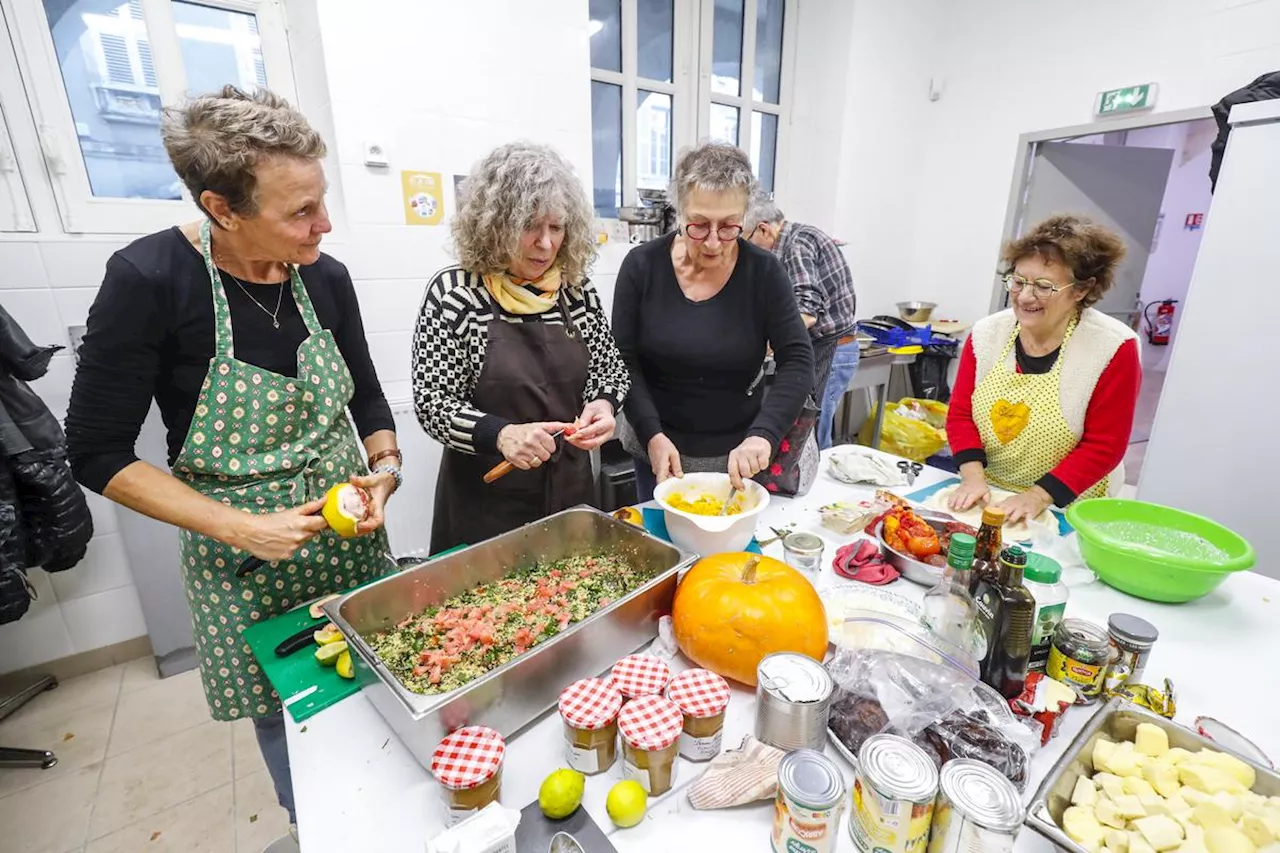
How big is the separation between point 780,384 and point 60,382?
8.21ft

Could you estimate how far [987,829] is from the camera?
630 mm

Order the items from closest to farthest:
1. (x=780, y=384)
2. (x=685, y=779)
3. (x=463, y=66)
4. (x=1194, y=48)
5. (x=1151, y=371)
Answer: (x=685, y=779) → (x=780, y=384) → (x=463, y=66) → (x=1194, y=48) → (x=1151, y=371)

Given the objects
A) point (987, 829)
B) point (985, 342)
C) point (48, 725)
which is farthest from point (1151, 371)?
point (48, 725)

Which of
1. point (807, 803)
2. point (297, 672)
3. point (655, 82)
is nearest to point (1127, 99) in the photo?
point (655, 82)

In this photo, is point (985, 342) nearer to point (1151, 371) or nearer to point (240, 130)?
point (240, 130)

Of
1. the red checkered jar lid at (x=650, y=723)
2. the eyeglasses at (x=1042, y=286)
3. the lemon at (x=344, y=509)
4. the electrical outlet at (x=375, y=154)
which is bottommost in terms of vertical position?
the red checkered jar lid at (x=650, y=723)

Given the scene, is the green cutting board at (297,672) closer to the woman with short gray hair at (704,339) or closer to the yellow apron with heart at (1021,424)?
the woman with short gray hair at (704,339)

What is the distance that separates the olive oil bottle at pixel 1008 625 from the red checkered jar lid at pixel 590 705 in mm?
584

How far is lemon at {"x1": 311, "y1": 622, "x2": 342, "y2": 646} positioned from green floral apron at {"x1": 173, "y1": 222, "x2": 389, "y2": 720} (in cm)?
27

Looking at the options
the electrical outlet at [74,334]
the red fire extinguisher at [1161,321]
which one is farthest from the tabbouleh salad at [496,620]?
the red fire extinguisher at [1161,321]

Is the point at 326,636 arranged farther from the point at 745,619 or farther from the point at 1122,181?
the point at 1122,181

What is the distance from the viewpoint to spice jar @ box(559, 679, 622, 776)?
817 millimetres

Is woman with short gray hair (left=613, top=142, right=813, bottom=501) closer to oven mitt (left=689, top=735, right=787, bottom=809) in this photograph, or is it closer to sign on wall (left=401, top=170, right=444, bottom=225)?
oven mitt (left=689, top=735, right=787, bottom=809)

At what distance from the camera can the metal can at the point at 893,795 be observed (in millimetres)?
667
